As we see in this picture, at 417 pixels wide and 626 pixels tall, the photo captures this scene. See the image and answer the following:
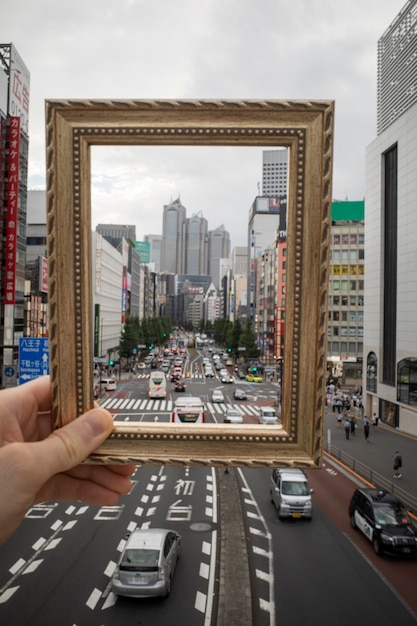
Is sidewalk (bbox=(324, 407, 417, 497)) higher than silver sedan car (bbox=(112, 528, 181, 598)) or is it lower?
lower

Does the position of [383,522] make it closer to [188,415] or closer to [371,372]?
[188,415]

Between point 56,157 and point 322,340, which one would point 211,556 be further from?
point 56,157

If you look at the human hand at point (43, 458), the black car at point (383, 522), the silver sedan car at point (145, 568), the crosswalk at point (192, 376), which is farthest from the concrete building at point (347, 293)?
the human hand at point (43, 458)

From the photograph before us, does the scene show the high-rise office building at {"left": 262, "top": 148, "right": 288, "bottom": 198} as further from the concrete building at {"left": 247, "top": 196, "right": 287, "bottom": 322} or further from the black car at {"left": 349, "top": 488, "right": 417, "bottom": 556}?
the concrete building at {"left": 247, "top": 196, "right": 287, "bottom": 322}

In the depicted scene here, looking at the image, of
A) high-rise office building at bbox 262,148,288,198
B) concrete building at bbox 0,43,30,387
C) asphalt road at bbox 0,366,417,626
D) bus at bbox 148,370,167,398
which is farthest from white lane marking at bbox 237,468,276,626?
bus at bbox 148,370,167,398

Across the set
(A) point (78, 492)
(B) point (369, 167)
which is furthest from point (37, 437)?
(B) point (369, 167)

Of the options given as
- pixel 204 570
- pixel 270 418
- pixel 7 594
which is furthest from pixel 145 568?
pixel 270 418
